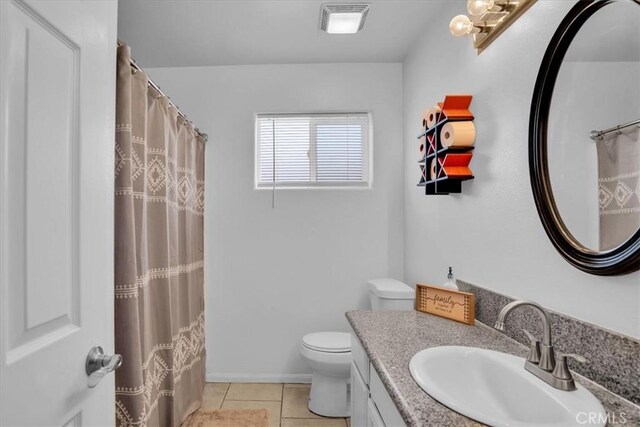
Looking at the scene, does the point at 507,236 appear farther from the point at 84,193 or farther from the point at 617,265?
the point at 84,193

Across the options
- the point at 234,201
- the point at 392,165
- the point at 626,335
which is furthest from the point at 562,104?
the point at 234,201

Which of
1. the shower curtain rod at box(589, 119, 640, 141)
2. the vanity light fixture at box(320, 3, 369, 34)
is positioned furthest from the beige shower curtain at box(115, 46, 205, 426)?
the shower curtain rod at box(589, 119, 640, 141)

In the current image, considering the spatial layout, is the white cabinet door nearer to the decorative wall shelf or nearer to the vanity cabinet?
the vanity cabinet

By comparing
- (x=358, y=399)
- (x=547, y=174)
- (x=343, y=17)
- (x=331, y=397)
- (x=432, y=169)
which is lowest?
(x=331, y=397)

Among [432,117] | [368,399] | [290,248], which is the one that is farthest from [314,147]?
[368,399]

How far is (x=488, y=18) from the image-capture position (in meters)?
1.35

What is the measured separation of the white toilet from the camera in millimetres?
2031

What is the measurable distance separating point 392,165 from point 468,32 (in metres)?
1.29

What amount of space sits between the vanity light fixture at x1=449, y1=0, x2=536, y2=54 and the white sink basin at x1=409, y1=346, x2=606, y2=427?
1.22m

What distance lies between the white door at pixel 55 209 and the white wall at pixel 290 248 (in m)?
1.68

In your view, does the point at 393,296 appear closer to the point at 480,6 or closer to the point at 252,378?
the point at 252,378

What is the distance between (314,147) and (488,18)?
1.54 metres

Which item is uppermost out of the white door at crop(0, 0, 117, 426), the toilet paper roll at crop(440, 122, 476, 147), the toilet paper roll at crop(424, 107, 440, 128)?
the toilet paper roll at crop(424, 107, 440, 128)

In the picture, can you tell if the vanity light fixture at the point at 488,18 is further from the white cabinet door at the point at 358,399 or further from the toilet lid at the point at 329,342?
the toilet lid at the point at 329,342
